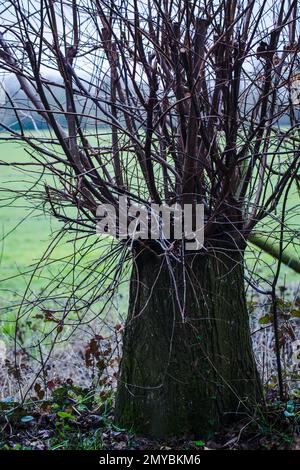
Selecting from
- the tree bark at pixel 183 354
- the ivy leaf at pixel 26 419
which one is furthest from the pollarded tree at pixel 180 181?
the ivy leaf at pixel 26 419

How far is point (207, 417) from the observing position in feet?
11.2

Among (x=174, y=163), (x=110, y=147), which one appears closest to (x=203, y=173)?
(x=174, y=163)

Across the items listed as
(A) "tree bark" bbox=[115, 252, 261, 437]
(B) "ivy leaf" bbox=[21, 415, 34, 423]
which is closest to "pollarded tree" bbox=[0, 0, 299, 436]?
(A) "tree bark" bbox=[115, 252, 261, 437]

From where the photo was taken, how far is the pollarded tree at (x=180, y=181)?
3.18 meters

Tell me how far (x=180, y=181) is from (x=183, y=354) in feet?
3.00

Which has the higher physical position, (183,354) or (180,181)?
(180,181)

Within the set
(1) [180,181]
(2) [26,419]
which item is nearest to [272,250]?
(1) [180,181]

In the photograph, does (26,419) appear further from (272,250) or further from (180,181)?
(272,250)

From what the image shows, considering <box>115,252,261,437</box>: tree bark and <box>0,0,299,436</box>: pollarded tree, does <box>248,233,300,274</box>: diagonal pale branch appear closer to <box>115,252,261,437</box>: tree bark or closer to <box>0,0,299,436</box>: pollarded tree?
<box>0,0,299,436</box>: pollarded tree

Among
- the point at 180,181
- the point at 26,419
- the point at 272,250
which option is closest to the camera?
the point at 180,181

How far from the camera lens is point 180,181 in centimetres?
336

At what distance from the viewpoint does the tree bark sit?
→ 3395mm
